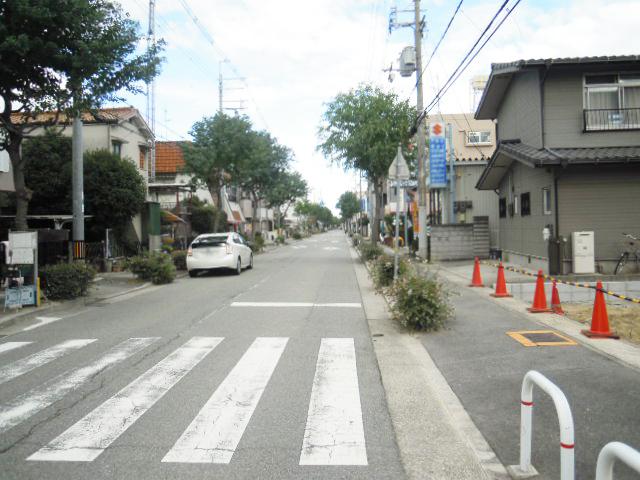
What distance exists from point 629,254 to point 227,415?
14519 mm

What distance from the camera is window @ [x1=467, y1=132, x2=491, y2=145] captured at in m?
40.9

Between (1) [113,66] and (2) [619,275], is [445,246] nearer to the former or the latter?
(2) [619,275]

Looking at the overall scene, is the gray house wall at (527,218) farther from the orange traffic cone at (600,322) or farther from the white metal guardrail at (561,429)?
the white metal guardrail at (561,429)

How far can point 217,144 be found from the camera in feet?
89.4

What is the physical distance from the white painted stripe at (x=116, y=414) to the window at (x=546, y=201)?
12.8 m

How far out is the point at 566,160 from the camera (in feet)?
49.3

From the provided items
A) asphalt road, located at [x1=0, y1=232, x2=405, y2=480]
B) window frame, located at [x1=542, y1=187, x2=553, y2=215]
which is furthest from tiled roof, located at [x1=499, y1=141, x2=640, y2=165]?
asphalt road, located at [x1=0, y1=232, x2=405, y2=480]

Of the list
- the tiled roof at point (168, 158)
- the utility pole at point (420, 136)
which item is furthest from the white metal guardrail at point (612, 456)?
the tiled roof at point (168, 158)

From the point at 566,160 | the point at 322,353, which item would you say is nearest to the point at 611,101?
the point at 566,160

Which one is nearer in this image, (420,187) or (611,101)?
(611,101)

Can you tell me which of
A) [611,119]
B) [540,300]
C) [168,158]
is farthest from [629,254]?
[168,158]

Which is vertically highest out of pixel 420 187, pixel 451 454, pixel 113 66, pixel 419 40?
pixel 419 40

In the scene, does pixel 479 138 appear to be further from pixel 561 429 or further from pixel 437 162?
pixel 561 429

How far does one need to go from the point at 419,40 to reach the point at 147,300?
14750 millimetres
